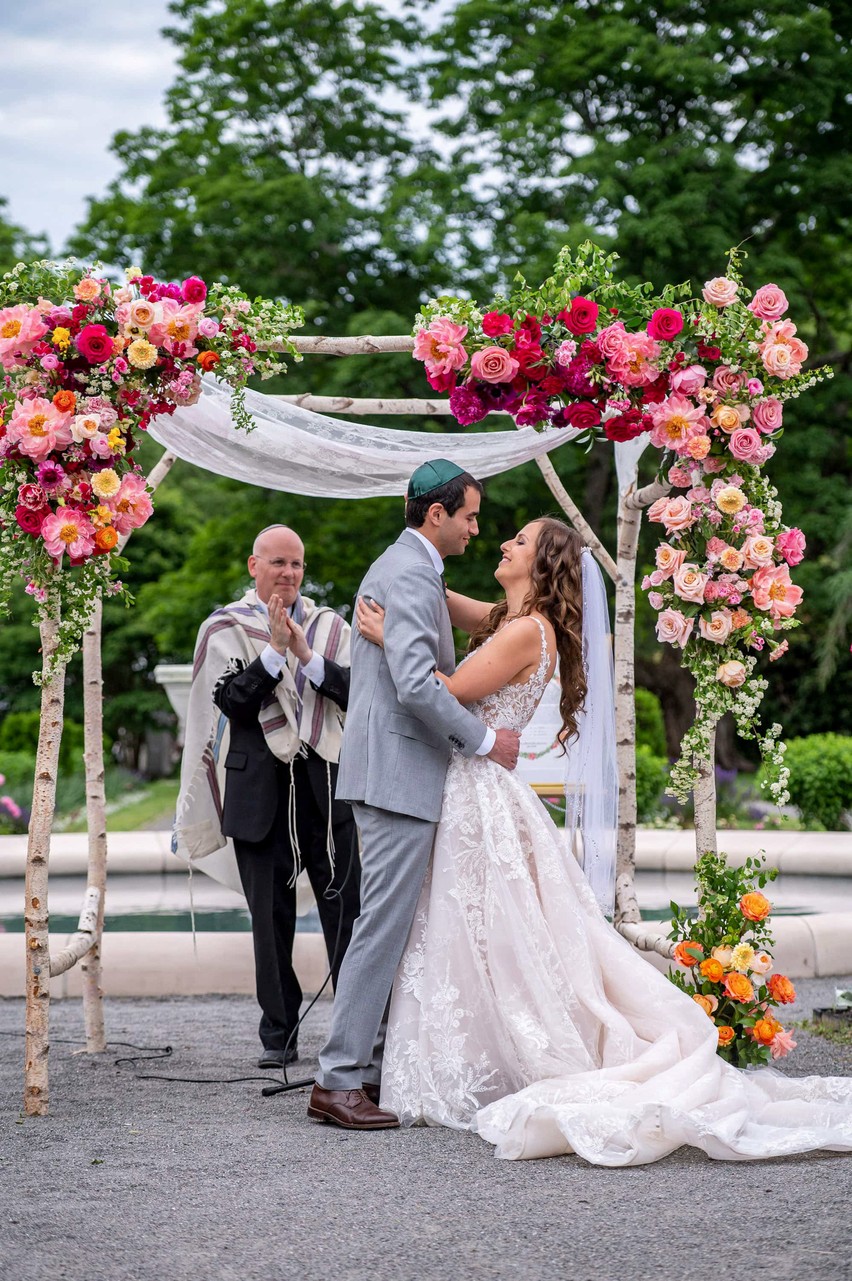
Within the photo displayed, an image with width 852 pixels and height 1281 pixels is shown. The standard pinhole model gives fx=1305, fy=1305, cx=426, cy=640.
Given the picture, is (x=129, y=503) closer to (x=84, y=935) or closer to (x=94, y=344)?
(x=94, y=344)

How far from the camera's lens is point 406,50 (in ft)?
59.4

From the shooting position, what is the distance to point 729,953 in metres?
4.70

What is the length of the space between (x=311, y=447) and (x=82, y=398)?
118 cm

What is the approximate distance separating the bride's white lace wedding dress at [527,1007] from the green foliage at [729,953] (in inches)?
11.8

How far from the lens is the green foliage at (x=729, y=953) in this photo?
4.67m

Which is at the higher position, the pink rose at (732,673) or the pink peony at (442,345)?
the pink peony at (442,345)

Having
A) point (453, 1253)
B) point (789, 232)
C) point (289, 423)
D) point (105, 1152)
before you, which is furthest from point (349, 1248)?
point (789, 232)

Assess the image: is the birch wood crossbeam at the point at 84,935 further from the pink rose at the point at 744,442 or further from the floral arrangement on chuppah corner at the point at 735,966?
the pink rose at the point at 744,442

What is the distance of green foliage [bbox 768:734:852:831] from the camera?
37.4 feet

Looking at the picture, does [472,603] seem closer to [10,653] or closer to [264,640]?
[264,640]

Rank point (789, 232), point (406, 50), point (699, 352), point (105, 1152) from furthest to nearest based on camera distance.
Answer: point (406, 50) < point (789, 232) < point (699, 352) < point (105, 1152)

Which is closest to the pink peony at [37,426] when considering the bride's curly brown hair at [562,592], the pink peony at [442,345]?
the pink peony at [442,345]

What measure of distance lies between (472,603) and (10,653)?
18166 mm

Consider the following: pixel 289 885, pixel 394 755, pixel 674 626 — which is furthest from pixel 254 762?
pixel 674 626
